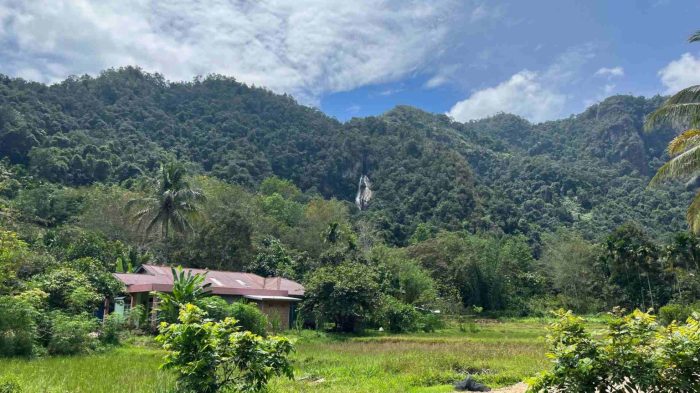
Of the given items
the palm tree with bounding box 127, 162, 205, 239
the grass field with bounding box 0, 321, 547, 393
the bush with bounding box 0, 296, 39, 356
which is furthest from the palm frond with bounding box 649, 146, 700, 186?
the palm tree with bounding box 127, 162, 205, 239

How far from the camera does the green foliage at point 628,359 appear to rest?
18.7ft

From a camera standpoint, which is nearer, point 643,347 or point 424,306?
point 643,347

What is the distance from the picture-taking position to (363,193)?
101688mm

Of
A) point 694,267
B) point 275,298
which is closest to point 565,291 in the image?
point 694,267

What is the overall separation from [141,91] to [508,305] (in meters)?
85.1

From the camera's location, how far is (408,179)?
96188 millimetres

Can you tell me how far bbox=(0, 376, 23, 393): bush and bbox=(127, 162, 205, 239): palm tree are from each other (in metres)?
30.7

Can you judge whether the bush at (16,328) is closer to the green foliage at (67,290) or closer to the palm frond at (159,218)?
the green foliage at (67,290)

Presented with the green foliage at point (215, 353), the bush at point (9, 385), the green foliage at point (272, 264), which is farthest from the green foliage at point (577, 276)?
the bush at point (9, 385)

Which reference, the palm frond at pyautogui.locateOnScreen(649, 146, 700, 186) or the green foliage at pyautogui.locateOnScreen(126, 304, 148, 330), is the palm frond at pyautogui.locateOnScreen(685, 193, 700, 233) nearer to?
the palm frond at pyautogui.locateOnScreen(649, 146, 700, 186)

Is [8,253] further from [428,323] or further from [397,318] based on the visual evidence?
[428,323]

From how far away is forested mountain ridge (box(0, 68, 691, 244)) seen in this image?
70.5 m

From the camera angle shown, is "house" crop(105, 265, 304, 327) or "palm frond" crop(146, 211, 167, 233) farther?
"palm frond" crop(146, 211, 167, 233)

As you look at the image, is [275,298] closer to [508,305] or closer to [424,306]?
[424,306]
